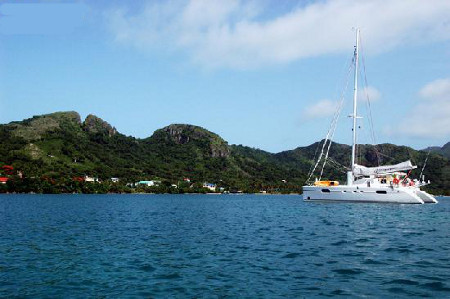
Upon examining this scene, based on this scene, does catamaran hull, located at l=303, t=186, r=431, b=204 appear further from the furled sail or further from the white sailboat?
the furled sail

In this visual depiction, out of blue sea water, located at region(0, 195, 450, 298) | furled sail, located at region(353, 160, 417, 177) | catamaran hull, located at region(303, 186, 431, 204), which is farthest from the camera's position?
furled sail, located at region(353, 160, 417, 177)

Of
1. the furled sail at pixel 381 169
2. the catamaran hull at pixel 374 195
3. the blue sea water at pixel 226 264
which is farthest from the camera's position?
the furled sail at pixel 381 169

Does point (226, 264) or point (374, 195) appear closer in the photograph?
point (226, 264)

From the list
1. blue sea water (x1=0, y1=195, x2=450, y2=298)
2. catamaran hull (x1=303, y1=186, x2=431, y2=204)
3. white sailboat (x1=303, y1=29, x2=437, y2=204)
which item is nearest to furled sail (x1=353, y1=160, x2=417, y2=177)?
white sailboat (x1=303, y1=29, x2=437, y2=204)

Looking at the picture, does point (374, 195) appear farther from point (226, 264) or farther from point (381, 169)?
point (226, 264)

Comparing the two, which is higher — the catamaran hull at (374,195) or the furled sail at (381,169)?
the furled sail at (381,169)

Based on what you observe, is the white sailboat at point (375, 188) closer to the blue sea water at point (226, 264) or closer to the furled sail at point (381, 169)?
the furled sail at point (381, 169)

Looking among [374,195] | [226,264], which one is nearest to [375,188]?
[374,195]

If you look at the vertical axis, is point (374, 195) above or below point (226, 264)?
above

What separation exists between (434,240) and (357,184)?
64.5 metres

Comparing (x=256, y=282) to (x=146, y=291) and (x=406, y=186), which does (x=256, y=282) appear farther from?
(x=406, y=186)

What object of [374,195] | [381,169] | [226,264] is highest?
[381,169]

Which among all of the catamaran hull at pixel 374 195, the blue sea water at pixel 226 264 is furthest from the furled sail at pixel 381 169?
the blue sea water at pixel 226 264

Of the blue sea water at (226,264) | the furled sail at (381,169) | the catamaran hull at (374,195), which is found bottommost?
the blue sea water at (226,264)
